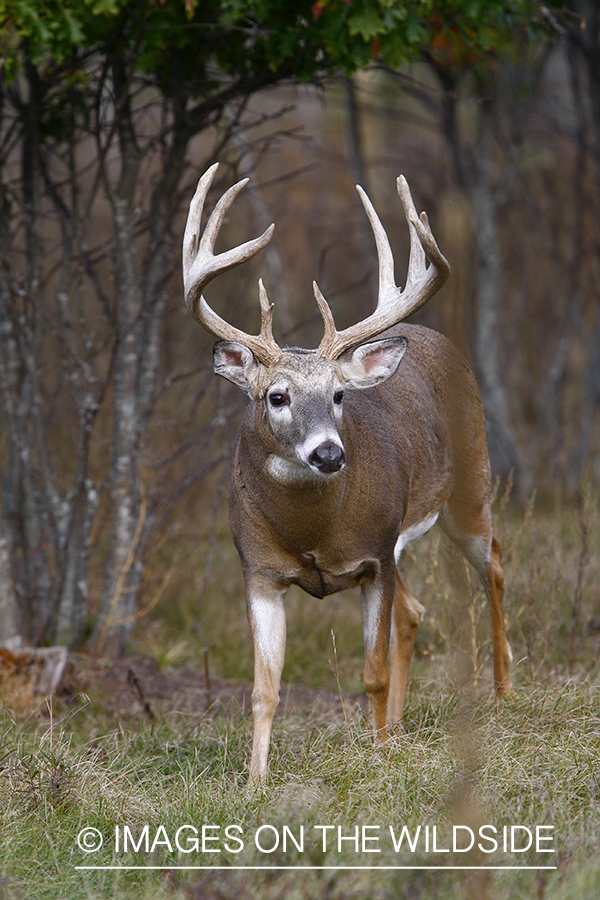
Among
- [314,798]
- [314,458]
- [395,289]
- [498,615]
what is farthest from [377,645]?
[395,289]

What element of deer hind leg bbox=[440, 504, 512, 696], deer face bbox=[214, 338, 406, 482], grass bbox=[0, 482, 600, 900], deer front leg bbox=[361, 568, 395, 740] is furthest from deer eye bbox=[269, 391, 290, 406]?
deer hind leg bbox=[440, 504, 512, 696]

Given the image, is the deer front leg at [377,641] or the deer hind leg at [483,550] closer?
the deer front leg at [377,641]

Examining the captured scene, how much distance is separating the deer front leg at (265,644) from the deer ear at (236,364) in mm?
820

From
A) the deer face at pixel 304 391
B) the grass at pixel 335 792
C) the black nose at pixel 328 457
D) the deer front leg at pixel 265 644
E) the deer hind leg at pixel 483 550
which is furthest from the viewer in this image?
the deer hind leg at pixel 483 550

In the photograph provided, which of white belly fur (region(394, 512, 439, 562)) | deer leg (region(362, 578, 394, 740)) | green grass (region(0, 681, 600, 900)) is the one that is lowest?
green grass (region(0, 681, 600, 900))

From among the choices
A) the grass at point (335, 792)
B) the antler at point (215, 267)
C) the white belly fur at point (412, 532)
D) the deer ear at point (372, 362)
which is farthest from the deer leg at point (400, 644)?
the antler at point (215, 267)

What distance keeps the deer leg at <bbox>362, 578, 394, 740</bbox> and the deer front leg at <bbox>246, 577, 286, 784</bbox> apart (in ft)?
1.20

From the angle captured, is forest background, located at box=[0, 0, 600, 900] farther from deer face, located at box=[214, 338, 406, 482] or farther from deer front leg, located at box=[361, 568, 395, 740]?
deer face, located at box=[214, 338, 406, 482]

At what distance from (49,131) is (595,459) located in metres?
6.89

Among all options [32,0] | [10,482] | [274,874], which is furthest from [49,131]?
[274,874]

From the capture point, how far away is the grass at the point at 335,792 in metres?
3.10

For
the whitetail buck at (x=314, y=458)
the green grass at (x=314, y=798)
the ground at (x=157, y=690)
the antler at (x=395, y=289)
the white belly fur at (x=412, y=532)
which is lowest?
the ground at (x=157, y=690)

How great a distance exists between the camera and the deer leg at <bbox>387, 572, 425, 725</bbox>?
4.95m

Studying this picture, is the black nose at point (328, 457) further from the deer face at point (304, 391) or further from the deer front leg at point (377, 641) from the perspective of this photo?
the deer front leg at point (377, 641)
